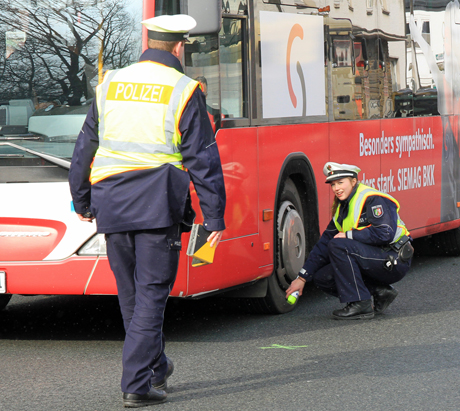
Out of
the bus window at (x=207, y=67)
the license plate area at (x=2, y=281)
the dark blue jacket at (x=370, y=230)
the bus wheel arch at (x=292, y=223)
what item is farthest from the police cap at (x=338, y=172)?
the license plate area at (x=2, y=281)

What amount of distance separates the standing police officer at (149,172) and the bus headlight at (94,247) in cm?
108

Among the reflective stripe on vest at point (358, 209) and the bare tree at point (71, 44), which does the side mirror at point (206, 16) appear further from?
the reflective stripe on vest at point (358, 209)

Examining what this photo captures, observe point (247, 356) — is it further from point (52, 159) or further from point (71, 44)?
point (71, 44)

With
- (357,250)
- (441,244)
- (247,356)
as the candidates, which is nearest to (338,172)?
(357,250)

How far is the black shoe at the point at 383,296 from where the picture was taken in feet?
23.0

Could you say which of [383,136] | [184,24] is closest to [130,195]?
[184,24]

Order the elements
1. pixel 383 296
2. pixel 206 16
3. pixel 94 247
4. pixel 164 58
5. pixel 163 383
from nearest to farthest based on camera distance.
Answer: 1. pixel 164 58
2. pixel 163 383
3. pixel 206 16
4. pixel 94 247
5. pixel 383 296

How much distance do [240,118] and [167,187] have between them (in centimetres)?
199

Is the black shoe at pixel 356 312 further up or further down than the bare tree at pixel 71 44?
further down

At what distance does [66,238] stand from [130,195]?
4.62 ft

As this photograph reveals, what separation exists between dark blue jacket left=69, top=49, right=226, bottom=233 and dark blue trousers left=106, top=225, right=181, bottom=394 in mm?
91

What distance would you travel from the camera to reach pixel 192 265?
18.7 feet

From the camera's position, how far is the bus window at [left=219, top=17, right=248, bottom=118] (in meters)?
6.06

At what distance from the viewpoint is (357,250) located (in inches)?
268
